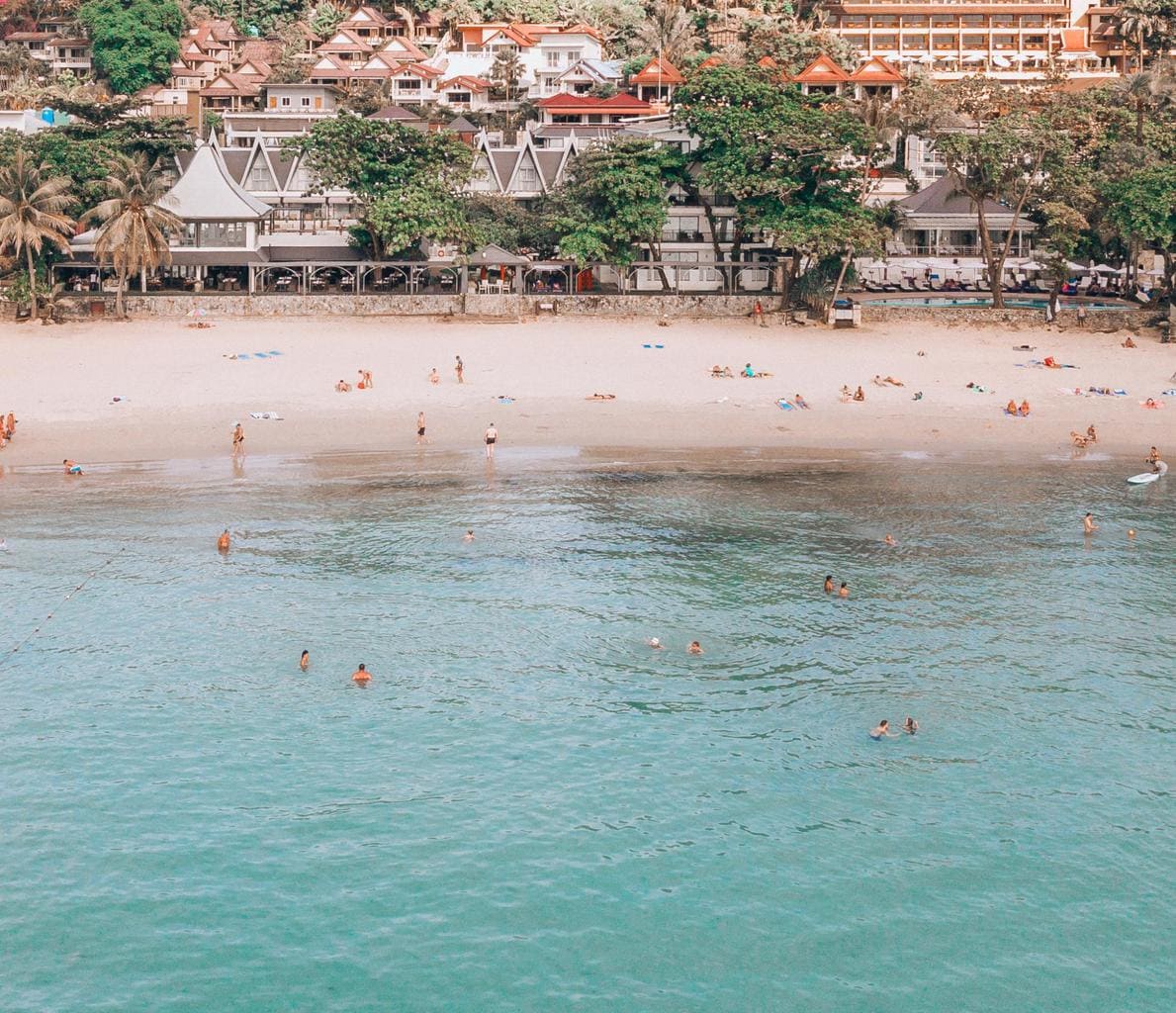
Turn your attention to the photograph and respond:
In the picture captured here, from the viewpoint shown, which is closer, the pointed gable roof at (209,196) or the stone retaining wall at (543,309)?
the stone retaining wall at (543,309)

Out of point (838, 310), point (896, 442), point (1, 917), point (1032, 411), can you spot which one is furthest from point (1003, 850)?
point (838, 310)

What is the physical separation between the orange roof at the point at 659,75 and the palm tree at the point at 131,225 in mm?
57064

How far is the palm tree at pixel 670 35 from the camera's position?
126m

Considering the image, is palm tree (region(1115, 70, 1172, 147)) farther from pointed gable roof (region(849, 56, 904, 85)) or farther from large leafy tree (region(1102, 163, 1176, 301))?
pointed gable roof (region(849, 56, 904, 85))

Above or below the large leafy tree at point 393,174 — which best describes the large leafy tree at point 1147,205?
below

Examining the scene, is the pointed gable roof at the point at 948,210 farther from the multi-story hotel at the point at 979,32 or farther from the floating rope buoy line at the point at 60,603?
the multi-story hotel at the point at 979,32

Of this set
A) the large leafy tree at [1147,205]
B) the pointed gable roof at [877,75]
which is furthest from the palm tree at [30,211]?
the pointed gable roof at [877,75]

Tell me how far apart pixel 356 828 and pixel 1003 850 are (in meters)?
10.3

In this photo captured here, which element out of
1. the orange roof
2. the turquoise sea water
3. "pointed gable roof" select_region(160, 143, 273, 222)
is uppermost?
the orange roof

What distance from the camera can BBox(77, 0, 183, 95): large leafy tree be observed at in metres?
138

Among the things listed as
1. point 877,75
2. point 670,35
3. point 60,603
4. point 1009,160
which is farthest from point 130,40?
point 60,603

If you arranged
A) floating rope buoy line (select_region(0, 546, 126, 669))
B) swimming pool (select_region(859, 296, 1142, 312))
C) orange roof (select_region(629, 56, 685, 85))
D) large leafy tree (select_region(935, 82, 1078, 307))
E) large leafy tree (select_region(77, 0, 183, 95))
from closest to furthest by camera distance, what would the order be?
floating rope buoy line (select_region(0, 546, 126, 669)) < large leafy tree (select_region(935, 82, 1078, 307)) < swimming pool (select_region(859, 296, 1142, 312)) < orange roof (select_region(629, 56, 685, 85)) < large leafy tree (select_region(77, 0, 183, 95))

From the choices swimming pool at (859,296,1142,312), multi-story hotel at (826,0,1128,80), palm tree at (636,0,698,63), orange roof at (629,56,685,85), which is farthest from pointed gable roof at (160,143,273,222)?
multi-story hotel at (826,0,1128,80)

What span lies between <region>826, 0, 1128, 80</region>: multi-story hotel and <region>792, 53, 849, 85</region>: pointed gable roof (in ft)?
96.9
